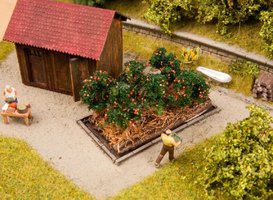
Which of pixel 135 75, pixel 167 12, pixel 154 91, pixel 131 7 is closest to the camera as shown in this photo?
pixel 154 91

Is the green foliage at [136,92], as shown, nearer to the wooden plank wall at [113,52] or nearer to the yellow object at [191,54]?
the wooden plank wall at [113,52]

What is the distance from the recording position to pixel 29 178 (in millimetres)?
12680

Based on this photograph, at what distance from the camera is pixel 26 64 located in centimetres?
1616

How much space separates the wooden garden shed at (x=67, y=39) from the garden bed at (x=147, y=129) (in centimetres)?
193

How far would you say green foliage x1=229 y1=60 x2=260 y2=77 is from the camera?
16427 mm

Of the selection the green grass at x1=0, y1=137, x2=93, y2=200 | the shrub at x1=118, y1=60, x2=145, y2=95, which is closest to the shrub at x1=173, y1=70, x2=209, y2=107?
the shrub at x1=118, y1=60, x2=145, y2=95

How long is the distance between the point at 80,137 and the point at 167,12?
7.02m

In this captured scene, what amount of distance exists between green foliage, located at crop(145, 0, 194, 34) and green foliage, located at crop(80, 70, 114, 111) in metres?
5.28

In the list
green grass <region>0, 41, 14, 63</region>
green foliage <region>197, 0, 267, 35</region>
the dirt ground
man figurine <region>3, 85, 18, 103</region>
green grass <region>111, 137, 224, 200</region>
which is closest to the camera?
green grass <region>111, 137, 224, 200</region>

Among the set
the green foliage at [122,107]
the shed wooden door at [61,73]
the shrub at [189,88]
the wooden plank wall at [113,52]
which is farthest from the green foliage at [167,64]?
the shed wooden door at [61,73]

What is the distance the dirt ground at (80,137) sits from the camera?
12.8 meters

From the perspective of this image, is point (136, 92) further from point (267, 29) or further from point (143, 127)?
point (267, 29)

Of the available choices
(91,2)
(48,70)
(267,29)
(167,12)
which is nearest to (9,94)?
(48,70)

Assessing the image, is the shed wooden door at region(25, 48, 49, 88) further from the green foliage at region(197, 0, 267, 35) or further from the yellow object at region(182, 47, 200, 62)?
the green foliage at region(197, 0, 267, 35)
